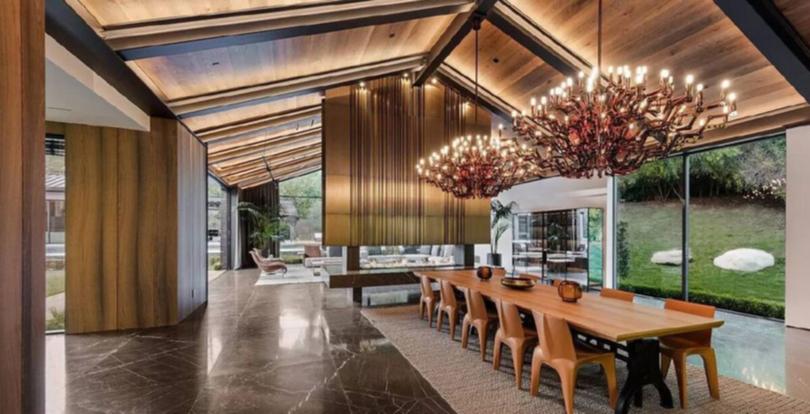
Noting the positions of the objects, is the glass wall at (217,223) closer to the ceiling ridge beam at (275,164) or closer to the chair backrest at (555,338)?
the ceiling ridge beam at (275,164)

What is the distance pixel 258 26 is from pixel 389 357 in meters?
3.69

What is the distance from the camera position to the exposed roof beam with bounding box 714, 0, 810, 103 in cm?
346

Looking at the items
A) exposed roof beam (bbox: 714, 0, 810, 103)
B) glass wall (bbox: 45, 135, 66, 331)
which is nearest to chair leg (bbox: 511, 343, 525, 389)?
exposed roof beam (bbox: 714, 0, 810, 103)

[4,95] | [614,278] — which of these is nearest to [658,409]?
[4,95]

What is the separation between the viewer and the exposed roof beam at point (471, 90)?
727 cm

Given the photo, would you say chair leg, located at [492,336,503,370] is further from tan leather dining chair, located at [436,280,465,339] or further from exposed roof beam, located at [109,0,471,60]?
exposed roof beam, located at [109,0,471,60]

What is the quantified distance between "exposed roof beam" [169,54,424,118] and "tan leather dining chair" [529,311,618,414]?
15.1 feet

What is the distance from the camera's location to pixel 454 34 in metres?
5.30

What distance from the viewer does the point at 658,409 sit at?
289 centimetres

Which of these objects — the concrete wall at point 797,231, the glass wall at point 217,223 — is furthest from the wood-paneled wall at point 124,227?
the concrete wall at point 797,231

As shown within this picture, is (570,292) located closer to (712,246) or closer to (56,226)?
(712,246)

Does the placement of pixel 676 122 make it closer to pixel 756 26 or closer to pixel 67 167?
pixel 756 26

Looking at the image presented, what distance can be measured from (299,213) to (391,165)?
7.32 meters

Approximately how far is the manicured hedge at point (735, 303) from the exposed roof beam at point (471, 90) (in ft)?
15.1
